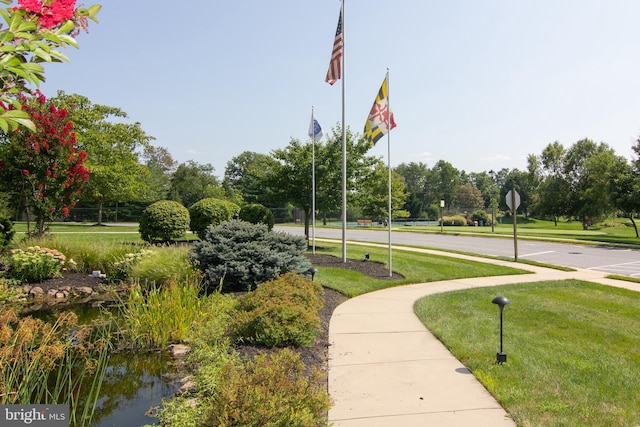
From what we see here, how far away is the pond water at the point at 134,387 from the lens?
4.00 meters

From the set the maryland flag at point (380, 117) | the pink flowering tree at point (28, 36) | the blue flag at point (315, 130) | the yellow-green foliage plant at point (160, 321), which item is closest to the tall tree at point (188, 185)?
the blue flag at point (315, 130)

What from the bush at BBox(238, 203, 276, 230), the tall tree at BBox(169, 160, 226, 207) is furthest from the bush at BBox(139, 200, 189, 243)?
the tall tree at BBox(169, 160, 226, 207)

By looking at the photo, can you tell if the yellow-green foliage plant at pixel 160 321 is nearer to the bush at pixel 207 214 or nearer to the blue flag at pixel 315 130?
the blue flag at pixel 315 130

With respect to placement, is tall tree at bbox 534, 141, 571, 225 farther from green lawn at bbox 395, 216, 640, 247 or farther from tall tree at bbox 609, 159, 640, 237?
tall tree at bbox 609, 159, 640, 237

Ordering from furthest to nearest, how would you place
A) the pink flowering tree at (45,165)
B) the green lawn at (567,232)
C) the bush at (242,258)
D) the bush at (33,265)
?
the green lawn at (567,232) < the pink flowering tree at (45,165) < the bush at (33,265) < the bush at (242,258)

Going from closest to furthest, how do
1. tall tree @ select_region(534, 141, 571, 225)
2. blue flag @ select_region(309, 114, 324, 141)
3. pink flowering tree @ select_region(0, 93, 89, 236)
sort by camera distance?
pink flowering tree @ select_region(0, 93, 89, 236) → blue flag @ select_region(309, 114, 324, 141) → tall tree @ select_region(534, 141, 571, 225)

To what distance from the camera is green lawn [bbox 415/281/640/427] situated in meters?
3.81

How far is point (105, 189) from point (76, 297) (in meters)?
24.3

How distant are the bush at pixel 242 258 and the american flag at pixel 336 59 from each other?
579 cm

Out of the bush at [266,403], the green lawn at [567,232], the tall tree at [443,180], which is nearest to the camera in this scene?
the bush at [266,403]

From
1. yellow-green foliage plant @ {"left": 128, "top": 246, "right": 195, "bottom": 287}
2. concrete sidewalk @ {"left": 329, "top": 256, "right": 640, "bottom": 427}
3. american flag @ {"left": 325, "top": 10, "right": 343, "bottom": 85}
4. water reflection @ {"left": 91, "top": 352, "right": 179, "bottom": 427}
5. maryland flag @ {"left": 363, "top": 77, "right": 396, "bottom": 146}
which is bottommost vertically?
water reflection @ {"left": 91, "top": 352, "right": 179, "bottom": 427}

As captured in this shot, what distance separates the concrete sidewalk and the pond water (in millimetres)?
1777

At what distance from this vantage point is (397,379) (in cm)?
453

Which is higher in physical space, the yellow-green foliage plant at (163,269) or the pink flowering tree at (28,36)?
the pink flowering tree at (28,36)
